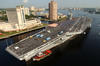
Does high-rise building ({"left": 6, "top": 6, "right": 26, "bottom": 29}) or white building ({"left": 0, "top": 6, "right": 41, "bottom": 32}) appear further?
white building ({"left": 0, "top": 6, "right": 41, "bottom": 32})

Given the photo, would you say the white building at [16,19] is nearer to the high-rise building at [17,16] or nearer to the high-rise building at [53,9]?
the high-rise building at [17,16]

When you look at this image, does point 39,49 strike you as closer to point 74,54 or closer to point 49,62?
point 49,62

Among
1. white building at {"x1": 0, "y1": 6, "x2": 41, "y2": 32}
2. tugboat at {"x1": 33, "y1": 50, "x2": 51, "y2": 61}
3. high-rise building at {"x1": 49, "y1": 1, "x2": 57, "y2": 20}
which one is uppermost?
high-rise building at {"x1": 49, "y1": 1, "x2": 57, "y2": 20}

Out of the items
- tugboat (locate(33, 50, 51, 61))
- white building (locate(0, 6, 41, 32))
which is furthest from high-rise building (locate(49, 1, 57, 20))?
tugboat (locate(33, 50, 51, 61))

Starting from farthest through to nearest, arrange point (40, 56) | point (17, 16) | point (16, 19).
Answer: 1. point (16, 19)
2. point (17, 16)
3. point (40, 56)

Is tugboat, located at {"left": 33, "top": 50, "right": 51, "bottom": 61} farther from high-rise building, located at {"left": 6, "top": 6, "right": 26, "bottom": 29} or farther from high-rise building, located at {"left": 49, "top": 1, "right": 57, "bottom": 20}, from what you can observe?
high-rise building, located at {"left": 49, "top": 1, "right": 57, "bottom": 20}

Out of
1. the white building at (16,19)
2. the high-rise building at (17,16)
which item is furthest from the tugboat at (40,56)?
the high-rise building at (17,16)

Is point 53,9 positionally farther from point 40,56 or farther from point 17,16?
point 40,56

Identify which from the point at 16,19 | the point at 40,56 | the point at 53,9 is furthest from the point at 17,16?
the point at 53,9

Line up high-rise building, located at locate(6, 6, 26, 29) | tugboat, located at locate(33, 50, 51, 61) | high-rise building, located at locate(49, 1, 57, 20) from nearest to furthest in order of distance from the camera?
tugboat, located at locate(33, 50, 51, 61) → high-rise building, located at locate(6, 6, 26, 29) → high-rise building, located at locate(49, 1, 57, 20)

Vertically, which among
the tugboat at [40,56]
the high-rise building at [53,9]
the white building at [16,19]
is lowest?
the tugboat at [40,56]

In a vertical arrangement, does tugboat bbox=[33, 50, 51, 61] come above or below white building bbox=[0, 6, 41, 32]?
below
